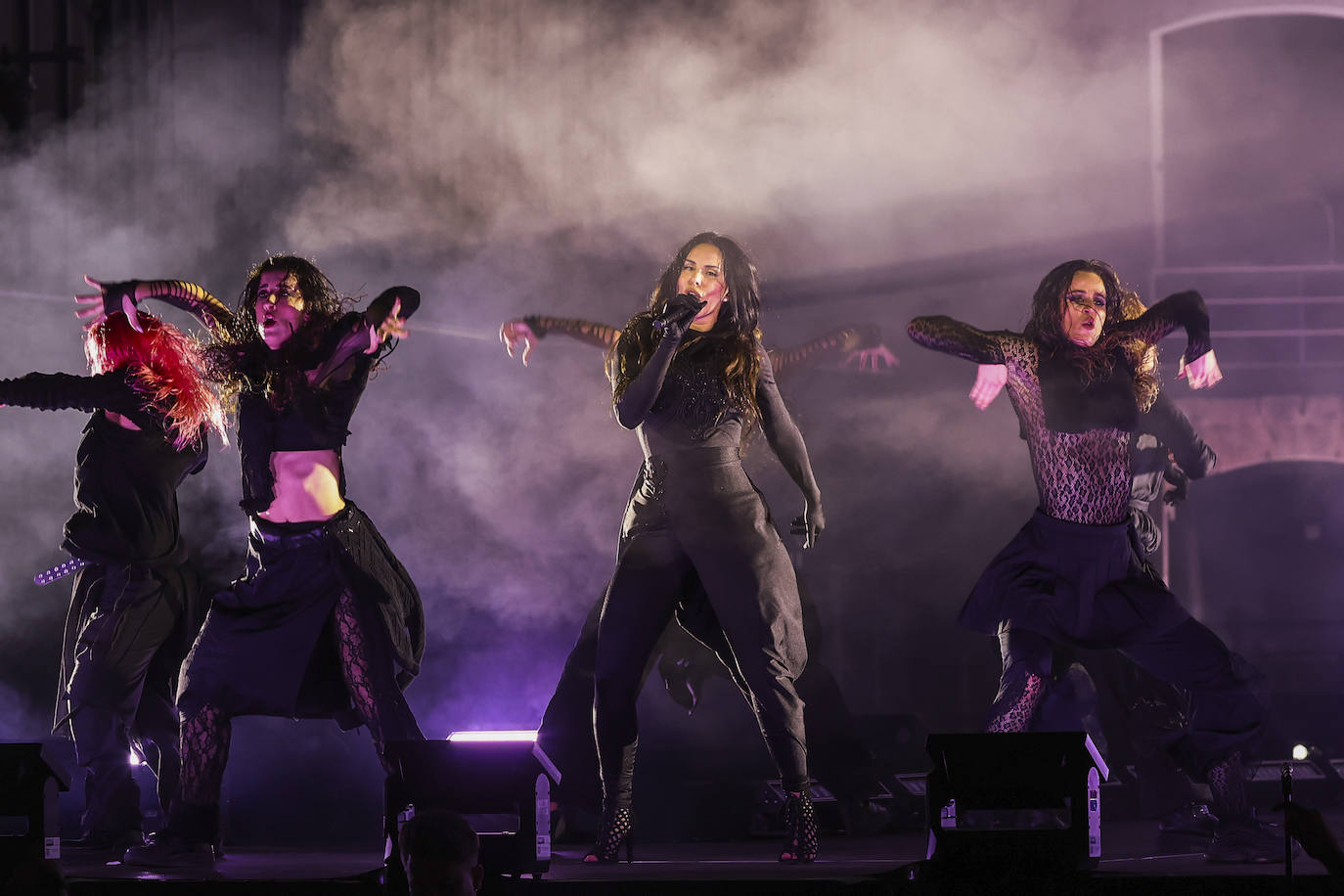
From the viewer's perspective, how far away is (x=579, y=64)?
23.8 feet

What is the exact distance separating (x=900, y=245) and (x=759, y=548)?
2.95 metres

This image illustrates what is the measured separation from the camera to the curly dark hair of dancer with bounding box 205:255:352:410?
5023 millimetres

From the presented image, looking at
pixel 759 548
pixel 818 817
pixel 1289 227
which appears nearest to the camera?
pixel 759 548

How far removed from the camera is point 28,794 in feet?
13.9

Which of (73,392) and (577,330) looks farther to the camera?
(577,330)

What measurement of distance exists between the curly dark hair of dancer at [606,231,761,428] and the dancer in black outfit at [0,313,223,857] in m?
1.61

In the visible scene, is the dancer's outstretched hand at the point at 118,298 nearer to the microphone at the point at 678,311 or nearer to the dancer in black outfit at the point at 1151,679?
the microphone at the point at 678,311

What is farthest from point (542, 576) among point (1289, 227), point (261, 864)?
point (1289, 227)

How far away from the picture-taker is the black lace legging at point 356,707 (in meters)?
4.83

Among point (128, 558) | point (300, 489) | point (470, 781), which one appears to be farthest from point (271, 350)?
point (470, 781)

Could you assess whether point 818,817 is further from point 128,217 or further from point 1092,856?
point 128,217

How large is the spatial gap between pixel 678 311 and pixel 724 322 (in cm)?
46

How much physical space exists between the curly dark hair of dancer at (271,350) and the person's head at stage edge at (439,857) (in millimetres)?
2385

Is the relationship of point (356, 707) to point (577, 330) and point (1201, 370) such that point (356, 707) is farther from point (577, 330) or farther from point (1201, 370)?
point (1201, 370)
